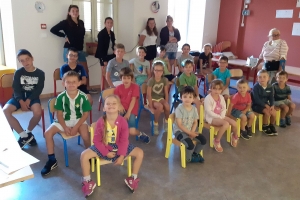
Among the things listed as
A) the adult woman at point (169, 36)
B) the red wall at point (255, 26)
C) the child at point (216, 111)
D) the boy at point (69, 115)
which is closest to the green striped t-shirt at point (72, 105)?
the boy at point (69, 115)

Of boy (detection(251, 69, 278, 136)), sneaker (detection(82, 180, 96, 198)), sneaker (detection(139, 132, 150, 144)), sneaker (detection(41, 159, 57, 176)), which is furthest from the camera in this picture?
boy (detection(251, 69, 278, 136))

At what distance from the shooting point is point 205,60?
17.9 ft

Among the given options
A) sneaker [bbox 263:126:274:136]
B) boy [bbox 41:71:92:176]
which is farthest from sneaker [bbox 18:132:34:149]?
sneaker [bbox 263:126:274:136]

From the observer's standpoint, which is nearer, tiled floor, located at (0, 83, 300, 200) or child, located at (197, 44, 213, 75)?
tiled floor, located at (0, 83, 300, 200)

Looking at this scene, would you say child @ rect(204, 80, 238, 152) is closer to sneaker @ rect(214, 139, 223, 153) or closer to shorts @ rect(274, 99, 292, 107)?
sneaker @ rect(214, 139, 223, 153)

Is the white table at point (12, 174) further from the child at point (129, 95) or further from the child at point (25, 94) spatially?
the child at point (129, 95)

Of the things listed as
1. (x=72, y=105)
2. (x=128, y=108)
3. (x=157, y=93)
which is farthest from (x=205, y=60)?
(x=72, y=105)

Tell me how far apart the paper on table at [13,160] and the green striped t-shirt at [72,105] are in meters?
1.16

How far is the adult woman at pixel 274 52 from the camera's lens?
4.85 meters

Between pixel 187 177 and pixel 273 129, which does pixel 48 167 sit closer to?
pixel 187 177

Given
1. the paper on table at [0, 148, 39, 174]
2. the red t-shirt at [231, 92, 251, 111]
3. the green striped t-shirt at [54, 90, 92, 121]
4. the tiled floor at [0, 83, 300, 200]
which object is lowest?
the tiled floor at [0, 83, 300, 200]

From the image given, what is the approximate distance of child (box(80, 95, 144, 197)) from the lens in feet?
7.13

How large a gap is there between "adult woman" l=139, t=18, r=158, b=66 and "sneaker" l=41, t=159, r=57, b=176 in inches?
133

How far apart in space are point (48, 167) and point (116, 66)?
5.97 ft
